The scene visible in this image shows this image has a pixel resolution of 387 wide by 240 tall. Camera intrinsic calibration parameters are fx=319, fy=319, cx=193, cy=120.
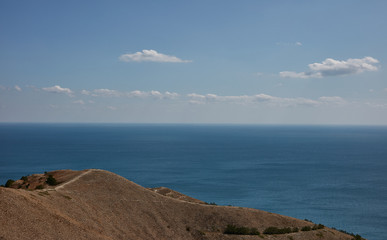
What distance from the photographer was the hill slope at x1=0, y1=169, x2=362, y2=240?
35719 mm

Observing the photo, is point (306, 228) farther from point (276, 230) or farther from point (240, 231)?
point (240, 231)

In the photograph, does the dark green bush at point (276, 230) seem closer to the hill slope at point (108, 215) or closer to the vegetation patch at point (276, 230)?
the vegetation patch at point (276, 230)

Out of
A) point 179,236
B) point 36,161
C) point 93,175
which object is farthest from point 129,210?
point 36,161

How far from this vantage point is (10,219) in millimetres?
33969

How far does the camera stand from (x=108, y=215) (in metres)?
47.4

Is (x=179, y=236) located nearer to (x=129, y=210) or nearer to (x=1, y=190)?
(x=129, y=210)

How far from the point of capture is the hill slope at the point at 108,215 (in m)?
35.7


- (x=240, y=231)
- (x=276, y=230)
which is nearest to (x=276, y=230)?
(x=276, y=230)

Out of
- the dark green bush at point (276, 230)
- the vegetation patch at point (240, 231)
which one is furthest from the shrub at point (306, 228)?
the vegetation patch at point (240, 231)

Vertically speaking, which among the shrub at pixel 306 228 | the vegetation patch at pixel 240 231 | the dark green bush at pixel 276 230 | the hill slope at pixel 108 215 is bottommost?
the shrub at pixel 306 228

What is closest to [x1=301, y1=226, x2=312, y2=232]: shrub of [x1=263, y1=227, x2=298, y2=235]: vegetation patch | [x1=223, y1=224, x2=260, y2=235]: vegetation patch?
[x1=263, y1=227, x2=298, y2=235]: vegetation patch

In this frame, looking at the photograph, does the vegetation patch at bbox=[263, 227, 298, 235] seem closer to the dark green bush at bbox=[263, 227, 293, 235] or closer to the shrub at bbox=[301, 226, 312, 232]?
the dark green bush at bbox=[263, 227, 293, 235]

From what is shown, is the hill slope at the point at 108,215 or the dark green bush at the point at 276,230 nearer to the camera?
the hill slope at the point at 108,215

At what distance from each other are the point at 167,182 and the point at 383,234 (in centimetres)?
9015
